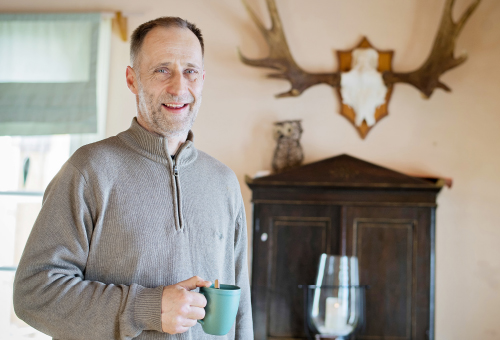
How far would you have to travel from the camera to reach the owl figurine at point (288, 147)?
2986mm

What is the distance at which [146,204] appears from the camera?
1.14 metres

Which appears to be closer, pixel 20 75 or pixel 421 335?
pixel 421 335

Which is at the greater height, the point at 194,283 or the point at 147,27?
the point at 147,27

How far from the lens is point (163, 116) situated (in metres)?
1.21

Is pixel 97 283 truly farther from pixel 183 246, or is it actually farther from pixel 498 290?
pixel 498 290

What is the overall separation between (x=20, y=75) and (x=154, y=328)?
9.23ft

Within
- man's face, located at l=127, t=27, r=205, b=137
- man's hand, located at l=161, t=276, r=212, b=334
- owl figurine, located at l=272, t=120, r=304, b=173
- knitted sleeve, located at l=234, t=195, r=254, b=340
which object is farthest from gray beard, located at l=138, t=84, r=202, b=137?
owl figurine, located at l=272, t=120, r=304, b=173

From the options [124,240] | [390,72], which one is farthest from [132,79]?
[390,72]

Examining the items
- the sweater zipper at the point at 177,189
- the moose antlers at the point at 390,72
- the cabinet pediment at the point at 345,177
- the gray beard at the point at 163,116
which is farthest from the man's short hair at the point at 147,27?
the moose antlers at the point at 390,72

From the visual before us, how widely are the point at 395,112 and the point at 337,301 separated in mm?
1374

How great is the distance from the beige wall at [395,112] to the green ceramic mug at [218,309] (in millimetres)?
2088

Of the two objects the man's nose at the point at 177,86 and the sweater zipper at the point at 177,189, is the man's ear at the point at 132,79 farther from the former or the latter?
the sweater zipper at the point at 177,189

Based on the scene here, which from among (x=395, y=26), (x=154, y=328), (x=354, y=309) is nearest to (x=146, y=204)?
(x=154, y=328)

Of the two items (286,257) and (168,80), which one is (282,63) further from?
(168,80)
